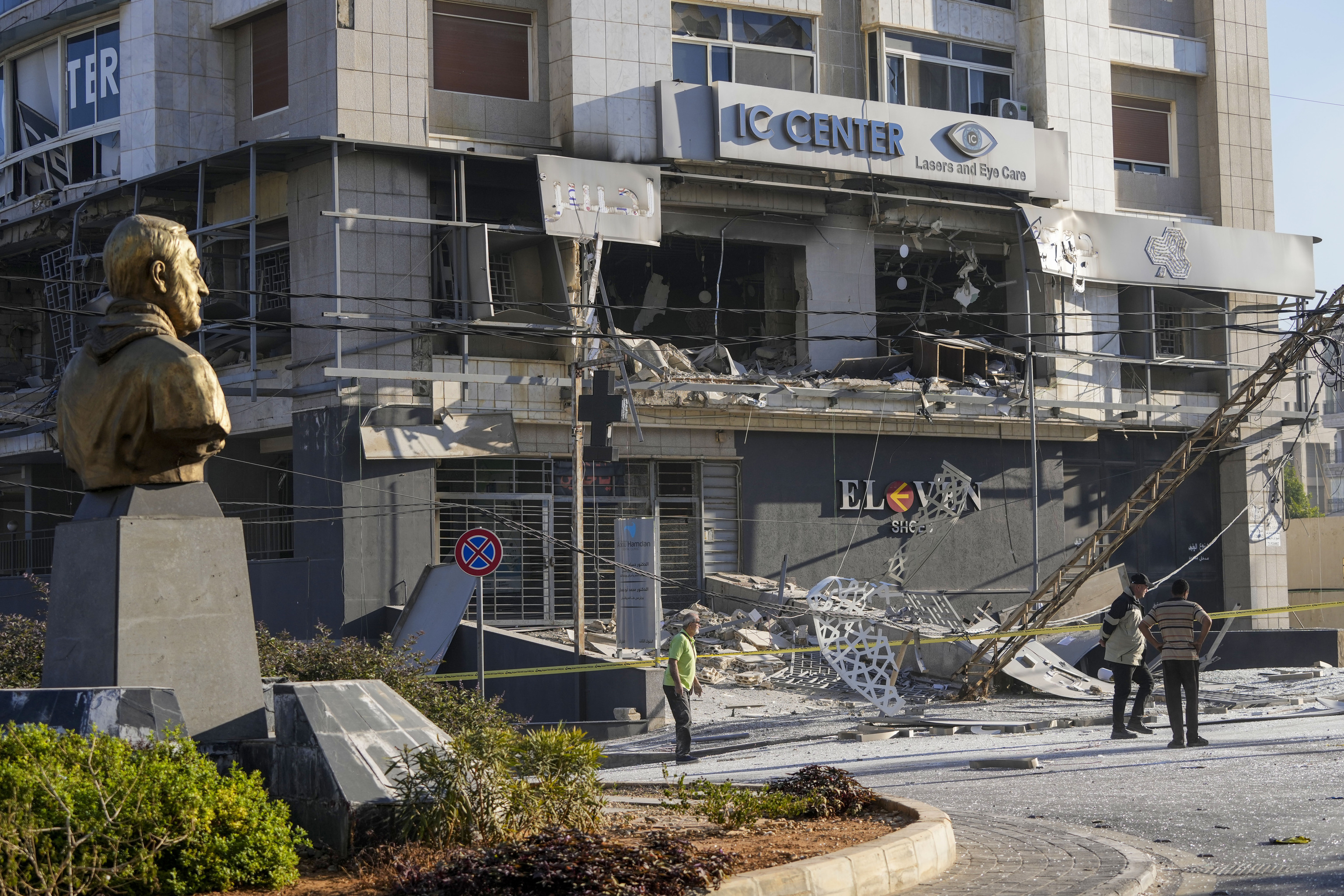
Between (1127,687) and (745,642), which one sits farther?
(745,642)

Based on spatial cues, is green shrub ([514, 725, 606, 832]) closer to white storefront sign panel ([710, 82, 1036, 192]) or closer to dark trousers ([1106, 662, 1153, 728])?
dark trousers ([1106, 662, 1153, 728])

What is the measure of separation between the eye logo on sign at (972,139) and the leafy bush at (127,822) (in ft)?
74.3

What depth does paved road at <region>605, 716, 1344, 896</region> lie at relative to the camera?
8.71 meters

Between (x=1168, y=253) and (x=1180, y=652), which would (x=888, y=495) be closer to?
(x=1168, y=253)

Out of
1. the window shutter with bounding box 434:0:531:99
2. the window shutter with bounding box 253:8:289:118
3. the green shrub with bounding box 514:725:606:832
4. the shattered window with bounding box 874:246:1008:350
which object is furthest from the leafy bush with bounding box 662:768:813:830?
the shattered window with bounding box 874:246:1008:350

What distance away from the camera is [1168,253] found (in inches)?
1198

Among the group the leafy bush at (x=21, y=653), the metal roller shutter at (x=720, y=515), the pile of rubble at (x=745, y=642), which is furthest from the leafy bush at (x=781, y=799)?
the metal roller shutter at (x=720, y=515)

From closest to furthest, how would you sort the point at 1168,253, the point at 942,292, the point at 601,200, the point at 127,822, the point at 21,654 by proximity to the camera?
the point at 127,822
the point at 21,654
the point at 601,200
the point at 1168,253
the point at 942,292

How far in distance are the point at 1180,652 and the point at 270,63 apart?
17.5 metres

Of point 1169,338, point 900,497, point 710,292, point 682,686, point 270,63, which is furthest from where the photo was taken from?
point 1169,338

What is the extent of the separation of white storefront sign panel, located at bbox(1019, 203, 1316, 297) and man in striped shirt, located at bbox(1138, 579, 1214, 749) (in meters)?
14.3

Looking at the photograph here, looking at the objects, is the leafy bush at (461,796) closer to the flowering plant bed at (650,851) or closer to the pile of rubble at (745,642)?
the flowering plant bed at (650,851)

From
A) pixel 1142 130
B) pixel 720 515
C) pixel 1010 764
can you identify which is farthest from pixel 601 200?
pixel 1142 130

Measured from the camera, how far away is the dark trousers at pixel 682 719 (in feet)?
53.1
